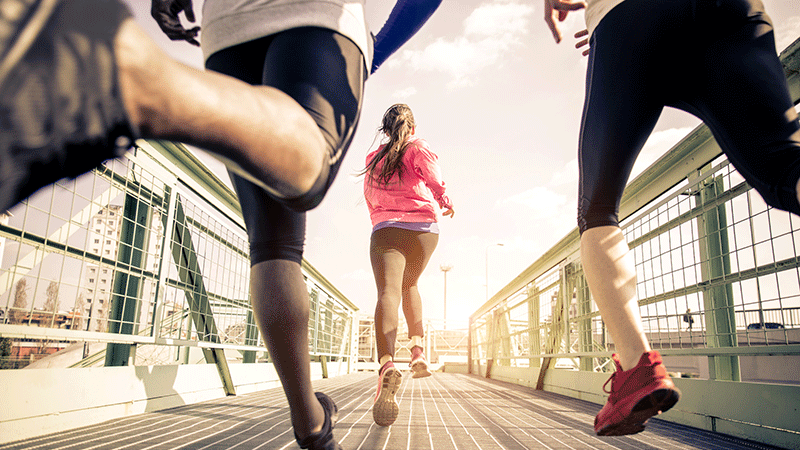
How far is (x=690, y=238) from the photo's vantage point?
271 centimetres

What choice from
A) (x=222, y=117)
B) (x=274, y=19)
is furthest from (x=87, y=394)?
(x=222, y=117)

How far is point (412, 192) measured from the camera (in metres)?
2.57

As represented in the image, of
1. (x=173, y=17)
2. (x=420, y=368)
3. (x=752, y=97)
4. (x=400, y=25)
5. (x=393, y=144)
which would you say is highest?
(x=393, y=144)

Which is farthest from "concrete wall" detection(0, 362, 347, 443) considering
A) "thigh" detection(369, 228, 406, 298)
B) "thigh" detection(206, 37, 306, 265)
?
"thigh" detection(369, 228, 406, 298)

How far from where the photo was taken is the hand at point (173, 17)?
1020mm

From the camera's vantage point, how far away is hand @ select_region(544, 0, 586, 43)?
143cm

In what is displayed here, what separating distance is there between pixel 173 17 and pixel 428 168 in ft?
5.75

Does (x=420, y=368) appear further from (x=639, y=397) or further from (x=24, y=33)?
(x=24, y=33)

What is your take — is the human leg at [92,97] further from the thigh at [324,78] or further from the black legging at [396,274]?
the black legging at [396,274]

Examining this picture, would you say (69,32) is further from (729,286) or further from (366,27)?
(729,286)

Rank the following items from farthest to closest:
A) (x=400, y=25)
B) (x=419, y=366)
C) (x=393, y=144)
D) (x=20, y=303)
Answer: (x=393, y=144) → (x=419, y=366) → (x=20, y=303) → (x=400, y=25)

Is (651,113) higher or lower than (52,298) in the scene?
higher

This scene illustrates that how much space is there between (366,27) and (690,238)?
2.54 m

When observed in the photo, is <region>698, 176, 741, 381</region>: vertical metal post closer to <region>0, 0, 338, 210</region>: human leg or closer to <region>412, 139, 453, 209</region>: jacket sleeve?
<region>412, 139, 453, 209</region>: jacket sleeve
